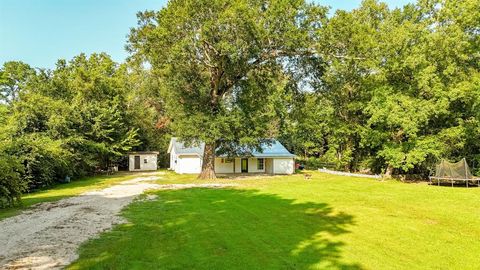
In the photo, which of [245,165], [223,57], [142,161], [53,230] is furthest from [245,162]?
[53,230]

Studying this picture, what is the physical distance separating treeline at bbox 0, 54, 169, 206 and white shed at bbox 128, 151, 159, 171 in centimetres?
200

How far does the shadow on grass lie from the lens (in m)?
6.78

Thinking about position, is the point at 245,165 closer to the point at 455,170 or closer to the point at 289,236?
the point at 455,170

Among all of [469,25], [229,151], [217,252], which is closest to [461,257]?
[217,252]

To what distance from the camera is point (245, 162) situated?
3647 cm

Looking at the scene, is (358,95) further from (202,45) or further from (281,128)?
(202,45)

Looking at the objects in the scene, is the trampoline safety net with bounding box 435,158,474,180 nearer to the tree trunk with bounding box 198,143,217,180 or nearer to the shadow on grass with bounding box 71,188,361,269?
the shadow on grass with bounding box 71,188,361,269

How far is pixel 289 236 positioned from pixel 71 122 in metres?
25.3

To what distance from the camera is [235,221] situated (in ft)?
35.6

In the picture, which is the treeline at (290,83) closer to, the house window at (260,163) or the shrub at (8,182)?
the shrub at (8,182)

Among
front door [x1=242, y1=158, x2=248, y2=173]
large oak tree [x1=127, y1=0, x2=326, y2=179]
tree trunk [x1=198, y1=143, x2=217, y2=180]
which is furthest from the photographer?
front door [x1=242, y1=158, x2=248, y2=173]

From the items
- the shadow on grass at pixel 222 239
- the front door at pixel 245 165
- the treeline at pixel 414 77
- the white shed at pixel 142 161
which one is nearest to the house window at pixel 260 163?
the front door at pixel 245 165

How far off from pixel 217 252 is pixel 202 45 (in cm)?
1787

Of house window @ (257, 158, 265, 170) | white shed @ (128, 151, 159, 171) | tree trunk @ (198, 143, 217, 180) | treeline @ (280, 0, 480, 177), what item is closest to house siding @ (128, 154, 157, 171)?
white shed @ (128, 151, 159, 171)
